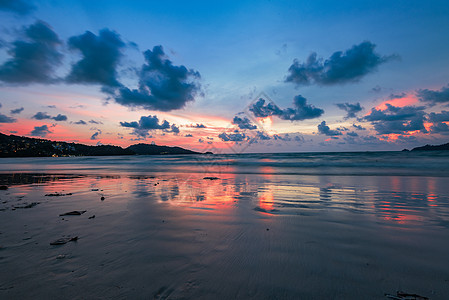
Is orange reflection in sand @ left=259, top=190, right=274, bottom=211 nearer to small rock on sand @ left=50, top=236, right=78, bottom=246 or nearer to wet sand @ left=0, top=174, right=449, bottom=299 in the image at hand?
wet sand @ left=0, top=174, right=449, bottom=299

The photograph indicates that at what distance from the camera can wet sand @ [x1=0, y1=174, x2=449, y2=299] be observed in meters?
2.72

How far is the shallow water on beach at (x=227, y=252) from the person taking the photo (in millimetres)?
2729

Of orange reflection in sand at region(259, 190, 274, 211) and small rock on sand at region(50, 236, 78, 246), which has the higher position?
orange reflection in sand at region(259, 190, 274, 211)

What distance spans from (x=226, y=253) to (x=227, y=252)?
41mm

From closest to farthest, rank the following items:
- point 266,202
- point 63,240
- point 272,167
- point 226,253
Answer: point 226,253
point 63,240
point 266,202
point 272,167

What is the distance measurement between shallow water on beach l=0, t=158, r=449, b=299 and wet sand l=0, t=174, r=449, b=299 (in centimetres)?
2

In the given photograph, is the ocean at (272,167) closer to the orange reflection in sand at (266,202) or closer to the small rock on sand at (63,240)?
the orange reflection in sand at (266,202)

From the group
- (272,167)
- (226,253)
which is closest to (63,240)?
(226,253)

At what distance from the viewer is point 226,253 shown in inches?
147

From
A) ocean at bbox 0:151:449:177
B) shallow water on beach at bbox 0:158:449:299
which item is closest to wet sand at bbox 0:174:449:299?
shallow water on beach at bbox 0:158:449:299

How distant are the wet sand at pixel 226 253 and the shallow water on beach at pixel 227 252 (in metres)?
0.02

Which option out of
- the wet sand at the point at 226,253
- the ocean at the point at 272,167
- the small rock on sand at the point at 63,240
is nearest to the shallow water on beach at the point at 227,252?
the wet sand at the point at 226,253

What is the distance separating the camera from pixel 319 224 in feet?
17.3

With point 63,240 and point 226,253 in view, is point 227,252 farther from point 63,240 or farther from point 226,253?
point 63,240
